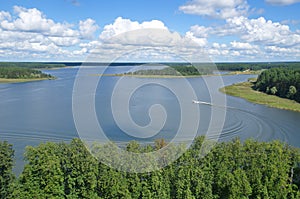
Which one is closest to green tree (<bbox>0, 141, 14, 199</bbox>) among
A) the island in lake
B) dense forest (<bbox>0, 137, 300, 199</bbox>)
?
dense forest (<bbox>0, 137, 300, 199</bbox>)

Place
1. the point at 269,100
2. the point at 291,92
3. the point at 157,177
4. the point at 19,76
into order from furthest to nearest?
the point at 19,76 → the point at 291,92 → the point at 269,100 → the point at 157,177

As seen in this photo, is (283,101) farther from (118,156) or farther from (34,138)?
(118,156)

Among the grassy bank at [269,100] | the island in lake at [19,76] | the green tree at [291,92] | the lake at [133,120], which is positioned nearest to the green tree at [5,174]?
the lake at [133,120]

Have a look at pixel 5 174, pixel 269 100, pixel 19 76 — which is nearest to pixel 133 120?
pixel 5 174

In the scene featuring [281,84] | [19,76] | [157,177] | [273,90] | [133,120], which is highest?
[19,76]

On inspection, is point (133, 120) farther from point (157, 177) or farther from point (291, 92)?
point (291, 92)

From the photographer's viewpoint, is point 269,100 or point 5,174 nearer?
point 5,174

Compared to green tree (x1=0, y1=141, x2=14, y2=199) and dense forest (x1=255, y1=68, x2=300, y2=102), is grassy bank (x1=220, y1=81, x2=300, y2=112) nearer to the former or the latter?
dense forest (x1=255, y1=68, x2=300, y2=102)
